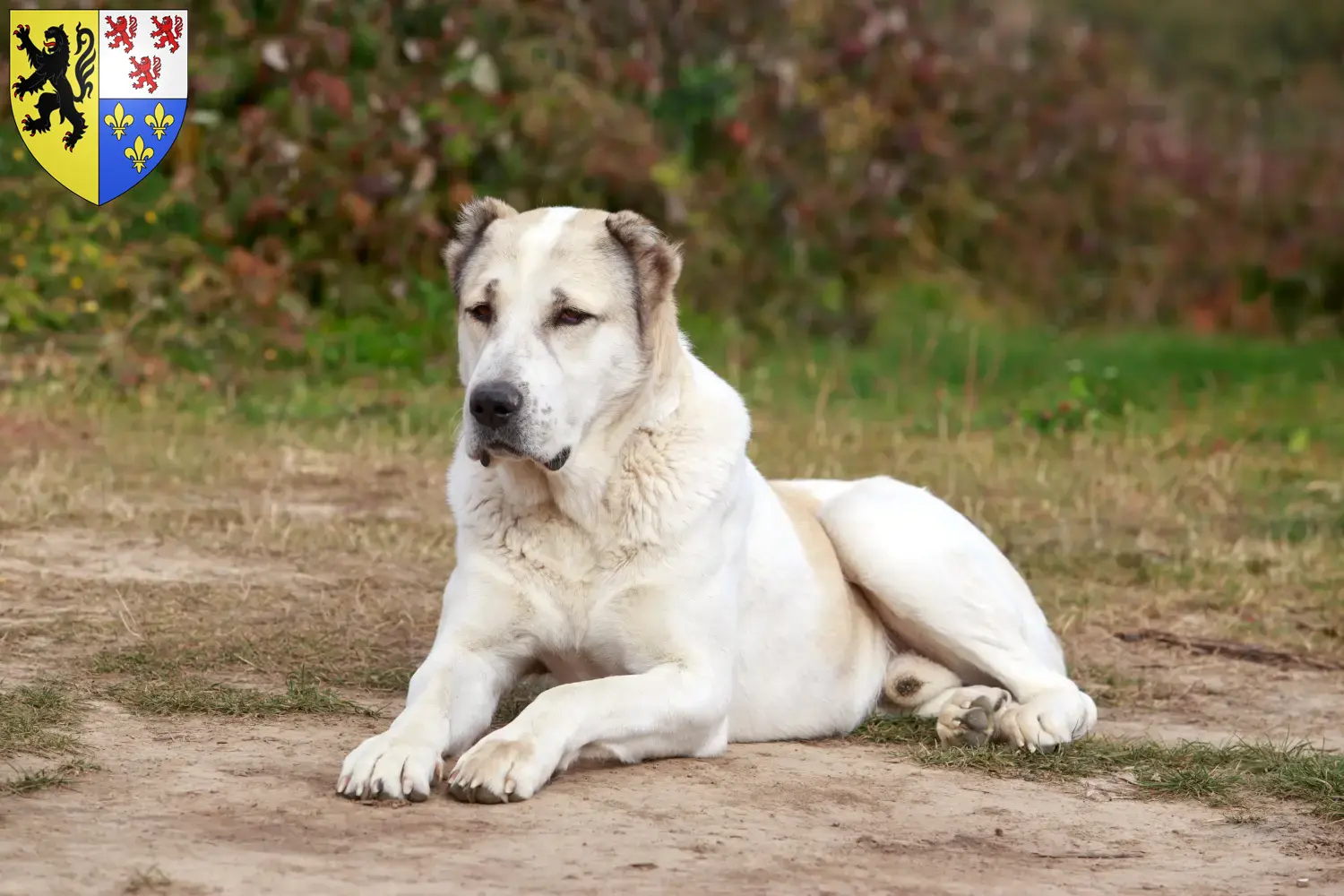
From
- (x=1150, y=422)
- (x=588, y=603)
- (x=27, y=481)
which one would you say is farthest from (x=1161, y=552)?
(x=27, y=481)

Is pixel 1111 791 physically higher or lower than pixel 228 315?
lower

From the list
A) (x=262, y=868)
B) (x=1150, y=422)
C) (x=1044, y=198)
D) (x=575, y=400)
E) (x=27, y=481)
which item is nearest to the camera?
(x=262, y=868)

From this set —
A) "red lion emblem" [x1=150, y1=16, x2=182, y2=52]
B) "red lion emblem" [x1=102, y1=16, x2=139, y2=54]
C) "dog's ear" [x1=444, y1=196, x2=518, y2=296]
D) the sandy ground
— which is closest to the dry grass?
the sandy ground

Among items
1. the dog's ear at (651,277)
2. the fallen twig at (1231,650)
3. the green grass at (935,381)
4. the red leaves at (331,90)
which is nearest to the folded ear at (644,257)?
the dog's ear at (651,277)

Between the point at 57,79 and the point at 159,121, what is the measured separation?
0.50m

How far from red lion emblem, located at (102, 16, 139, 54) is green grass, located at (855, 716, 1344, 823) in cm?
584

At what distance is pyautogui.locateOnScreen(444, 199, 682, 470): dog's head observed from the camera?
4.11m

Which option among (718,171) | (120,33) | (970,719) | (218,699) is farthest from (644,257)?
(718,171)

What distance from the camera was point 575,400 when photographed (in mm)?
4234

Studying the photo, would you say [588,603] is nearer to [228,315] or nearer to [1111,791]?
[1111,791]

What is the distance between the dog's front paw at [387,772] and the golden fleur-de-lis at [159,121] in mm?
6092

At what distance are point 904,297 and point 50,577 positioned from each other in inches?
297

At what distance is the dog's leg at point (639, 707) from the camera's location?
12.3ft

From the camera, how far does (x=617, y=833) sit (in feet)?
11.7
